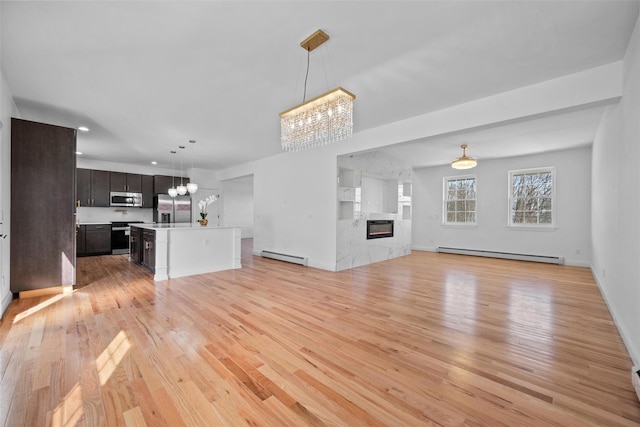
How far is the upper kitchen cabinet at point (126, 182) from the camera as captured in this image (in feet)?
25.7

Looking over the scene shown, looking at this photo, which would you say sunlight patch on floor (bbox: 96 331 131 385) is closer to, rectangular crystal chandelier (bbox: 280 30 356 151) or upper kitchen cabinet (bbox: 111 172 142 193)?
rectangular crystal chandelier (bbox: 280 30 356 151)

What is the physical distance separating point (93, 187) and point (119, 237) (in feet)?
5.09

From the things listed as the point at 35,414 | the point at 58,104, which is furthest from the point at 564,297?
the point at 58,104

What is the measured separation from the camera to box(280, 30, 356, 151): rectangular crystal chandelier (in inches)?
101

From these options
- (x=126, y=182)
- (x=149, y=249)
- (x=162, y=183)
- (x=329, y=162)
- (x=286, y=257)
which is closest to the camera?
(x=149, y=249)

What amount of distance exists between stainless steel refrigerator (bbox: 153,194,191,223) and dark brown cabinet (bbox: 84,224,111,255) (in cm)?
129

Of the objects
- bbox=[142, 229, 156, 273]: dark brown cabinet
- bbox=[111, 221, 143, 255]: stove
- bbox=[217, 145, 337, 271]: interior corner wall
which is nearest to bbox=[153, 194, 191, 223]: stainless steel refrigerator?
bbox=[111, 221, 143, 255]: stove

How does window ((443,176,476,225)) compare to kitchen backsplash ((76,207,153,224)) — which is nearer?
kitchen backsplash ((76,207,153,224))

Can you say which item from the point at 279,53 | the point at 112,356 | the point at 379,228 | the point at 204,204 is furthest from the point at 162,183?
the point at 279,53

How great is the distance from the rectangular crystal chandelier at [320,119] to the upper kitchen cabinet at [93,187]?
7.18 metres

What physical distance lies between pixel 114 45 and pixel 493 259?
843 centimetres

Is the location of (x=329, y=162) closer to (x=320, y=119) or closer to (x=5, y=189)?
(x=320, y=119)

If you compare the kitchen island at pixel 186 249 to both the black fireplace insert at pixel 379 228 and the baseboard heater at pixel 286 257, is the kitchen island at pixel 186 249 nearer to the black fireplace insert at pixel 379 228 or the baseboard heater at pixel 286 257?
the baseboard heater at pixel 286 257

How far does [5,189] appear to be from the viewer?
335 centimetres
